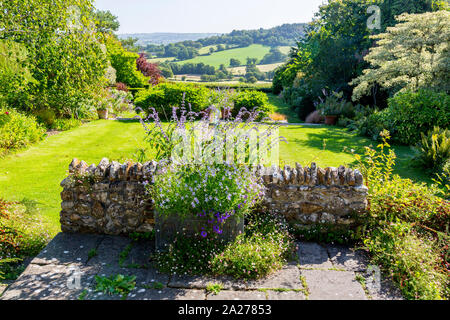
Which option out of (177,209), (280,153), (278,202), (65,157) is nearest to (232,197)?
(177,209)

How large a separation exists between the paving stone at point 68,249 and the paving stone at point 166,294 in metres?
0.99

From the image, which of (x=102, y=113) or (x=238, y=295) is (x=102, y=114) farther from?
(x=238, y=295)

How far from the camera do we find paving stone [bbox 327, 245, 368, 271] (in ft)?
13.3

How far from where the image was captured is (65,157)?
9141 millimetres

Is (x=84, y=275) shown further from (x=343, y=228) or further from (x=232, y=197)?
(x=343, y=228)

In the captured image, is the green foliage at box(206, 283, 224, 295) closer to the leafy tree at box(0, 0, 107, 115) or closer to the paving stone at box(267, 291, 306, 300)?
the paving stone at box(267, 291, 306, 300)

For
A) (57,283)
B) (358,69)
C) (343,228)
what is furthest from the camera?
(358,69)

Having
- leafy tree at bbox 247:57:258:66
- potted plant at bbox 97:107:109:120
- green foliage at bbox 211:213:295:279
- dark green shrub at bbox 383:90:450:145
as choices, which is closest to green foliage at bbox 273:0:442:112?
dark green shrub at bbox 383:90:450:145

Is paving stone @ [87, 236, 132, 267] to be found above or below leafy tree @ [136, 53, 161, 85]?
below

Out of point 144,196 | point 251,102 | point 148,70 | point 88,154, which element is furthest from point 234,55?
point 144,196

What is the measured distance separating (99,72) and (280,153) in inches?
215

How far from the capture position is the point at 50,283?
3623 millimetres

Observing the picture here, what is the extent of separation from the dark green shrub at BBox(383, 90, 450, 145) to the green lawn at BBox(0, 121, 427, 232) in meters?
0.69

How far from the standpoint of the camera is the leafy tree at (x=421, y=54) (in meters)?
12.2
